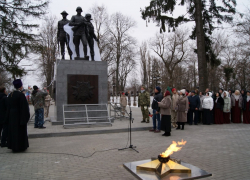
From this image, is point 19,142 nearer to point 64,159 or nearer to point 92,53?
point 64,159

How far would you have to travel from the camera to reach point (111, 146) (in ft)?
22.7

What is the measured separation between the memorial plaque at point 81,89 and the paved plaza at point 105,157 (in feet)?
9.62

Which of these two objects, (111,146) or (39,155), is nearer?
(39,155)

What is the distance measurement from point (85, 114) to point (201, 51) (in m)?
9.88

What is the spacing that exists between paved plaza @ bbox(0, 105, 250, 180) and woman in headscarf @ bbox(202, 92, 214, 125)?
12.5 feet

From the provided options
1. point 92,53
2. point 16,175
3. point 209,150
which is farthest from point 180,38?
point 16,175

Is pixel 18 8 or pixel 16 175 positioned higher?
pixel 18 8

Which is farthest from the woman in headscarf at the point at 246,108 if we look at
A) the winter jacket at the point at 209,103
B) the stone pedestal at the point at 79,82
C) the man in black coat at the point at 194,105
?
the stone pedestal at the point at 79,82

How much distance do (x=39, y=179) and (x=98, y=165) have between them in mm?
1316

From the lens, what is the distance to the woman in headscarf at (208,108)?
12.0 metres

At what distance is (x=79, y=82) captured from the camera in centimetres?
1098

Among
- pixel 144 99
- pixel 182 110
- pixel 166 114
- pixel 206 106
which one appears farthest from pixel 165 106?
pixel 206 106

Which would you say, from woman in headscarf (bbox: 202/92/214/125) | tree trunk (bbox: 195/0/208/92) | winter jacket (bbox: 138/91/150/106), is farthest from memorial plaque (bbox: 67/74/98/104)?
tree trunk (bbox: 195/0/208/92)

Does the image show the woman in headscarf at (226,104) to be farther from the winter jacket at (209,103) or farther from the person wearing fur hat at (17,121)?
the person wearing fur hat at (17,121)
